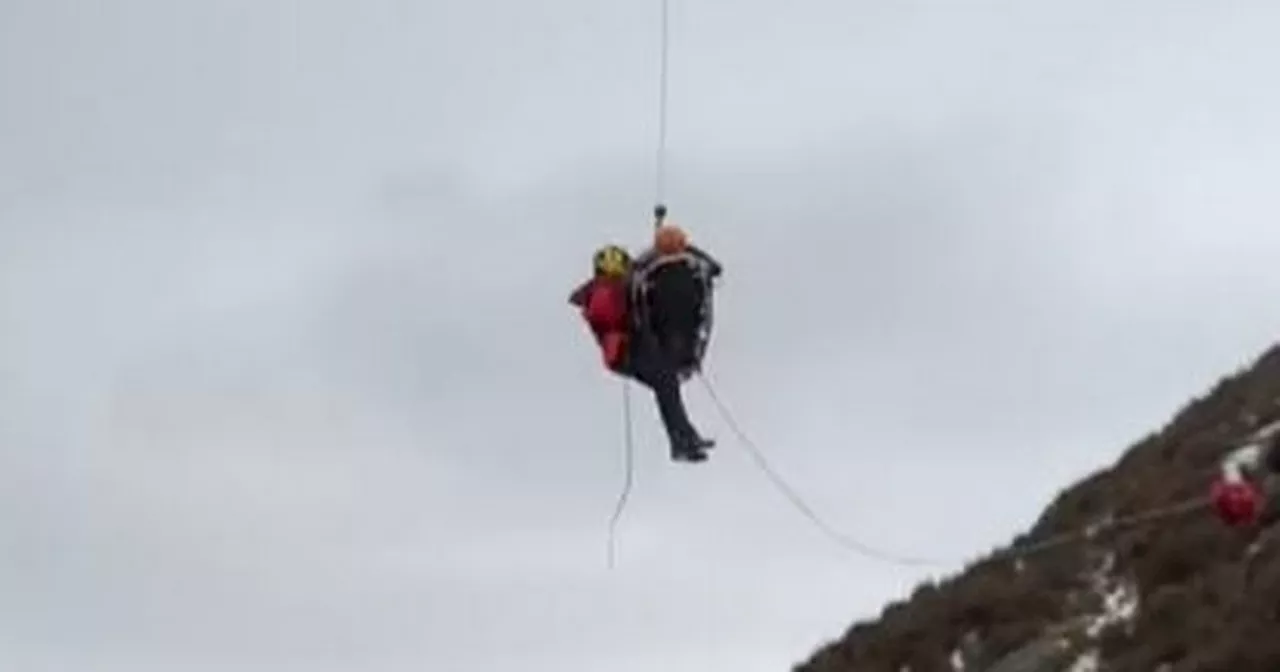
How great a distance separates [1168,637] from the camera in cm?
2827

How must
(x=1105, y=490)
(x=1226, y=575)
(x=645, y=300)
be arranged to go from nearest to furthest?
(x=645, y=300), (x=1226, y=575), (x=1105, y=490)

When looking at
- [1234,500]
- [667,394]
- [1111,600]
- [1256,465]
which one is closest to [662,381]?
[667,394]

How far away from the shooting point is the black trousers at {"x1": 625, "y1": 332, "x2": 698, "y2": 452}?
69.6 ft

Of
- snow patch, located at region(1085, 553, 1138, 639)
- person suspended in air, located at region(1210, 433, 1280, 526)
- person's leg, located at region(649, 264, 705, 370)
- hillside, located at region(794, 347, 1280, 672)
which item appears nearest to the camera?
person's leg, located at region(649, 264, 705, 370)

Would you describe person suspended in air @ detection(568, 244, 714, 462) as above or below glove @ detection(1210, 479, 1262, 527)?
above

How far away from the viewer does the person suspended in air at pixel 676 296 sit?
21047mm

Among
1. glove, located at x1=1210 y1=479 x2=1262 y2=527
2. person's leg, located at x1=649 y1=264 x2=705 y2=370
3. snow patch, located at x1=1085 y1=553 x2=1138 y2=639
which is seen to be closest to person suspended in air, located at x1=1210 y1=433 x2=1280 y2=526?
snow patch, located at x1=1085 y1=553 x2=1138 y2=639

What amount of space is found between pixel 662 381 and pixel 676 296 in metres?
0.63

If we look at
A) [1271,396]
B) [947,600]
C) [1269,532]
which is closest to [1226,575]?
[1269,532]

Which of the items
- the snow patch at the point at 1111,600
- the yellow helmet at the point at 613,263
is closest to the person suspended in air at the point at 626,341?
the yellow helmet at the point at 613,263

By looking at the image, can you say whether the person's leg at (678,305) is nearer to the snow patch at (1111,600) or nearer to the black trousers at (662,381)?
the black trousers at (662,381)

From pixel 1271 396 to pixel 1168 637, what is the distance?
8.25 m

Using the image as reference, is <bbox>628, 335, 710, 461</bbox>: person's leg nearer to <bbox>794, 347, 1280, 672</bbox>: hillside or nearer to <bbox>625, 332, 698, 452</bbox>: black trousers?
<bbox>625, 332, 698, 452</bbox>: black trousers

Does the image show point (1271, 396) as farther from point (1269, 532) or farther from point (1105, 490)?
point (1269, 532)
